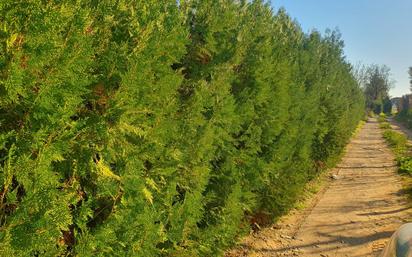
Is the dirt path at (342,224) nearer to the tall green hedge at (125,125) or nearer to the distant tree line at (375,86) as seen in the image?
the tall green hedge at (125,125)

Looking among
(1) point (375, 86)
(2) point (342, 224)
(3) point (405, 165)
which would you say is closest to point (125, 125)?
(2) point (342, 224)

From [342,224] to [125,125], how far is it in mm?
7543

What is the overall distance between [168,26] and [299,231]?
6.54 m

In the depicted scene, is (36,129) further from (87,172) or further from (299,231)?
(299,231)

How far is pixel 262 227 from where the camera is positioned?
30.9 ft

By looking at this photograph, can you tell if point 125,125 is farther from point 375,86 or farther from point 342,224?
point 375,86

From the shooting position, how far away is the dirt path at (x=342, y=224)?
8.23 m

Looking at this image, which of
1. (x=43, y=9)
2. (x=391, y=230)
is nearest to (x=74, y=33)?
(x=43, y=9)

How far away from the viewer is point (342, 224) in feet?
32.5

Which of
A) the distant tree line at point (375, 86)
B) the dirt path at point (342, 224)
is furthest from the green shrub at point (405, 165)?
the distant tree line at point (375, 86)

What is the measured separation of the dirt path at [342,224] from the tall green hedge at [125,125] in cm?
125

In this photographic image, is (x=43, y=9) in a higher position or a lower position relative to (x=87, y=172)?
higher

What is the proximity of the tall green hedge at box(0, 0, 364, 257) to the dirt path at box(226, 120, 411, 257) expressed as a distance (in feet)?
4.09

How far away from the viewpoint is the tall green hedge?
286 centimetres
